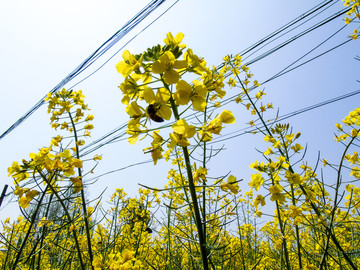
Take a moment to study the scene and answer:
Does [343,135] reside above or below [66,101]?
below

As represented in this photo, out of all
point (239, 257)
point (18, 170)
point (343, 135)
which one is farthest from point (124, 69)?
point (239, 257)

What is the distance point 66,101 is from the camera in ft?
9.22

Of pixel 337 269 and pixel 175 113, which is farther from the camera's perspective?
pixel 337 269

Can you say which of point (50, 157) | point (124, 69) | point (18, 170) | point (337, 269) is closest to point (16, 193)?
point (18, 170)

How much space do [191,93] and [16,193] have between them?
1.21 meters

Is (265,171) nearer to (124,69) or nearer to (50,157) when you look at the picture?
(124,69)

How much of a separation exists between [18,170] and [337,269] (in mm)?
3589

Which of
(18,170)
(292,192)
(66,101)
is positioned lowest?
(18,170)

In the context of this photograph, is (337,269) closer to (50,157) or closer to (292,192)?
(292,192)

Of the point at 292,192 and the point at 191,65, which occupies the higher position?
the point at 191,65

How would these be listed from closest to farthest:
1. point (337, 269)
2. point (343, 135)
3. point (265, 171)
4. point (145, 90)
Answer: point (145, 90) < point (265, 171) < point (343, 135) < point (337, 269)

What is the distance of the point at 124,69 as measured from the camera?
117 cm

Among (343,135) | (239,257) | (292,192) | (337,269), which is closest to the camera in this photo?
(292,192)

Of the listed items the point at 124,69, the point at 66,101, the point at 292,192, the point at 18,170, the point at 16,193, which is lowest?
the point at 16,193
